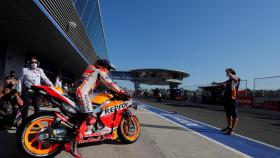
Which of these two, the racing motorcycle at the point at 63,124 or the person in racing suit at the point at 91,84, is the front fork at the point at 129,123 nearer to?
the racing motorcycle at the point at 63,124

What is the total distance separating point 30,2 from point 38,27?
3616 mm

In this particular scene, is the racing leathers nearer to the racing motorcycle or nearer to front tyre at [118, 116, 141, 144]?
the racing motorcycle

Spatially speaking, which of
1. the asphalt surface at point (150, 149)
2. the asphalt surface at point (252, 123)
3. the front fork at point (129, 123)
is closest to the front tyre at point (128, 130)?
Answer: the front fork at point (129, 123)

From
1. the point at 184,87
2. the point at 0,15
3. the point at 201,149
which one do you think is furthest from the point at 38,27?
the point at 184,87

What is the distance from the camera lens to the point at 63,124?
455cm

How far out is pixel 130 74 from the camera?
4966 inches

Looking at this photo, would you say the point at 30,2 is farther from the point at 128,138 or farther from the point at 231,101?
the point at 231,101

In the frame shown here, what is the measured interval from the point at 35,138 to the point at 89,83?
126 cm

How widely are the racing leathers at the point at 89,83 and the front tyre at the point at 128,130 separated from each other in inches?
34.9

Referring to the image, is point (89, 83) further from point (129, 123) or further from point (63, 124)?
point (129, 123)

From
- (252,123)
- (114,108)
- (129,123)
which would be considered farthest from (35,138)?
(252,123)

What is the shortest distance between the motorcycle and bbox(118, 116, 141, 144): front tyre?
8.71ft

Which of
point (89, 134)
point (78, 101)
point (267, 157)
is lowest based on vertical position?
point (267, 157)

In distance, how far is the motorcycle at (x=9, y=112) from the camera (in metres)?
6.62
